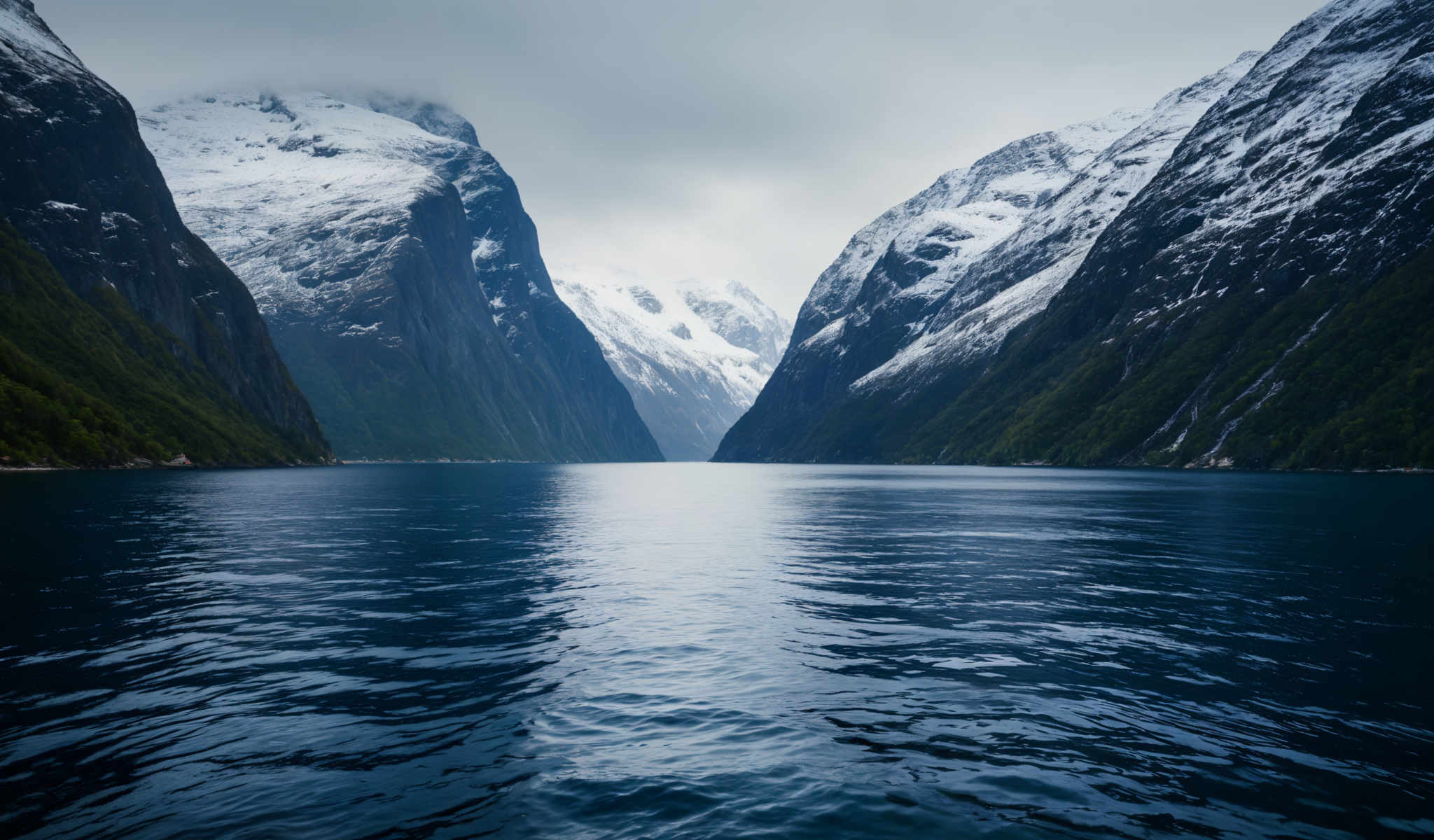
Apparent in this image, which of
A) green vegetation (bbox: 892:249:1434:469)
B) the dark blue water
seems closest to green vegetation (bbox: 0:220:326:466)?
the dark blue water

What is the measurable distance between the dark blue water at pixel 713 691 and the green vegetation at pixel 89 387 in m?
92.2

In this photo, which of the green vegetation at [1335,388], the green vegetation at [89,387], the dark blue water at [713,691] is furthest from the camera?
the green vegetation at [1335,388]

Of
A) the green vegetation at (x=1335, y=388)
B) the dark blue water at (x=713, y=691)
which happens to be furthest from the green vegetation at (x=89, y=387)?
the green vegetation at (x=1335, y=388)

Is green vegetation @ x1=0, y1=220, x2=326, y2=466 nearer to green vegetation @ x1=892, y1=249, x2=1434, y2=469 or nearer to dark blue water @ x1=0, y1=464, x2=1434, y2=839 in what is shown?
Answer: dark blue water @ x1=0, y1=464, x2=1434, y2=839

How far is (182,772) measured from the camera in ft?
48.3

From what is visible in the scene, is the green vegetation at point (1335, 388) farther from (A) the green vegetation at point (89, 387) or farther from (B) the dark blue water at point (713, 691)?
(A) the green vegetation at point (89, 387)

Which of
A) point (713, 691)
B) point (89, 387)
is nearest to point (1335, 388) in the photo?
point (713, 691)

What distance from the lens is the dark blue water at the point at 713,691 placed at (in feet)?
44.1

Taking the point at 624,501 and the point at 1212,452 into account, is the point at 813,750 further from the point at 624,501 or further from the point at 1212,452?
the point at 1212,452

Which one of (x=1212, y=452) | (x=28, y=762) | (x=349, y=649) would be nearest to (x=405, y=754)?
(x=28, y=762)

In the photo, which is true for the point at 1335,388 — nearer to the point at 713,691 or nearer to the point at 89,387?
the point at 713,691

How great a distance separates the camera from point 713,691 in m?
20.6

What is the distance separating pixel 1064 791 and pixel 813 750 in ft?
15.3

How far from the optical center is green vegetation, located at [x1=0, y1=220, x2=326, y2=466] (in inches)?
4729
